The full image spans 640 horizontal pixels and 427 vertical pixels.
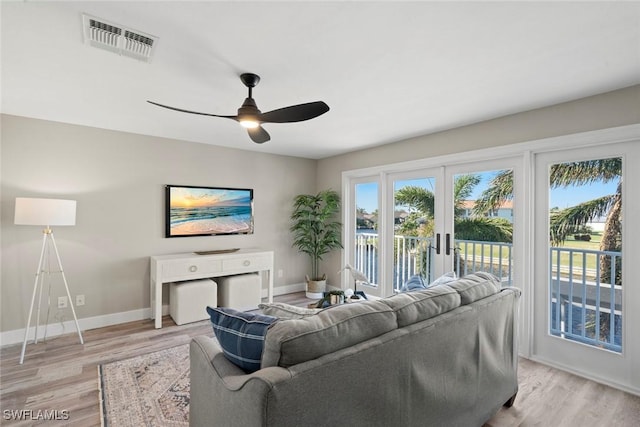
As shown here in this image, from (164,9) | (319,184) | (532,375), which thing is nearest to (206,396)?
(164,9)

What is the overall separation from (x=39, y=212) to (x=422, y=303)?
3307 mm

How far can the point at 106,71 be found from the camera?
7.07ft

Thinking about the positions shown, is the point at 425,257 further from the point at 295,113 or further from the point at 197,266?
the point at 197,266

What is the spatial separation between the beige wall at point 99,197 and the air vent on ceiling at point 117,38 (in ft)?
6.97

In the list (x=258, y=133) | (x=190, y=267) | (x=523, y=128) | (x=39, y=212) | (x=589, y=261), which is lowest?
(x=190, y=267)

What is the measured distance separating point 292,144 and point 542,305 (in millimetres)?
3388

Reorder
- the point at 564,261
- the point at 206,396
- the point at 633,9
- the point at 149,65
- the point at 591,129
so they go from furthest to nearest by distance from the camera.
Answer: the point at 564,261
the point at 591,129
the point at 149,65
the point at 633,9
the point at 206,396

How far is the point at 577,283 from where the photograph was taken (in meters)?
2.70

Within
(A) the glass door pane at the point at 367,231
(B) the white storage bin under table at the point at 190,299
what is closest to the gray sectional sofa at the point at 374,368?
(B) the white storage bin under table at the point at 190,299

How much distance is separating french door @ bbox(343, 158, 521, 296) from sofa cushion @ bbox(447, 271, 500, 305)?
436mm

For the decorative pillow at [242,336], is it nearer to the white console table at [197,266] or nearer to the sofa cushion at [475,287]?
the sofa cushion at [475,287]

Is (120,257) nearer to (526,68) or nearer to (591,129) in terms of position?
(526,68)

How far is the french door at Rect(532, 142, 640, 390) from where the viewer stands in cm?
237

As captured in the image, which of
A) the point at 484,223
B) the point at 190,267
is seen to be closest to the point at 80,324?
the point at 190,267
